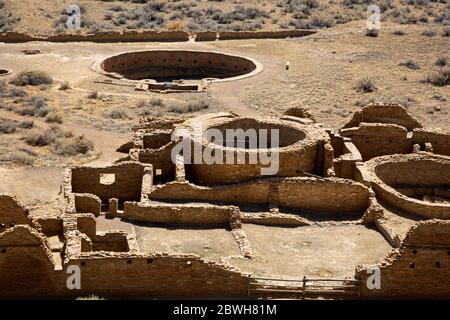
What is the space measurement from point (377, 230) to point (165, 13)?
1851 inches

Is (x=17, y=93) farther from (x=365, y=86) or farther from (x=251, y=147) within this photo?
(x=365, y=86)

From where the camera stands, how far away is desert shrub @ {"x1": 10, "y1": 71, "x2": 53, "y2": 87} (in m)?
44.2

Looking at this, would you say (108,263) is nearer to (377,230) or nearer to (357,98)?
(377,230)

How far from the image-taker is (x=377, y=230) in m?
25.1

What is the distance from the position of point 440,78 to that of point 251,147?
20.9 m

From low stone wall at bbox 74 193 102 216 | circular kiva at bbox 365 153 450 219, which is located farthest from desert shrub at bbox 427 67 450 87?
low stone wall at bbox 74 193 102 216

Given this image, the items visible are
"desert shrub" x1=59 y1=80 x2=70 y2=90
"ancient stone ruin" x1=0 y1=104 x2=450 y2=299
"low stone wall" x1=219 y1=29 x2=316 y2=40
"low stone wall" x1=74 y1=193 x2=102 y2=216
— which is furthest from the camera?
"low stone wall" x1=219 y1=29 x2=316 y2=40

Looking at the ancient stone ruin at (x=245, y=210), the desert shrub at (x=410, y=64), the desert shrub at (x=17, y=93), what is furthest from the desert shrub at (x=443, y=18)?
the desert shrub at (x=17, y=93)

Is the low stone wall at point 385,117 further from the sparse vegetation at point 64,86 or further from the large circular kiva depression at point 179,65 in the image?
the large circular kiva depression at point 179,65

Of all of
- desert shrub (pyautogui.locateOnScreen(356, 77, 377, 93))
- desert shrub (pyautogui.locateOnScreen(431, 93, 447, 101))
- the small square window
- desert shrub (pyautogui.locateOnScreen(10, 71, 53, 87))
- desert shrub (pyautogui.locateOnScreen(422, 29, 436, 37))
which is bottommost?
the small square window

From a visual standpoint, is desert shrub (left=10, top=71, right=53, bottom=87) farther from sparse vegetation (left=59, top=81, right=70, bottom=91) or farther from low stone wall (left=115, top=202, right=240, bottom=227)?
low stone wall (left=115, top=202, right=240, bottom=227)

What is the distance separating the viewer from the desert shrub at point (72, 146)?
33.0 metres

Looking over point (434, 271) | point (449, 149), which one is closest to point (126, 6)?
point (449, 149)

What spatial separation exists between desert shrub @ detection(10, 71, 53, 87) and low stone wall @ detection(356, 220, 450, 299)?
28713mm
